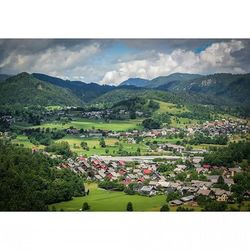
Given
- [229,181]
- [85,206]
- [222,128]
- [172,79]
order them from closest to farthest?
1. [85,206]
2. [229,181]
3. [222,128]
4. [172,79]

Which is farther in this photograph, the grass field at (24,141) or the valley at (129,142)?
the grass field at (24,141)

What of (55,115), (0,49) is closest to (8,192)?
(55,115)

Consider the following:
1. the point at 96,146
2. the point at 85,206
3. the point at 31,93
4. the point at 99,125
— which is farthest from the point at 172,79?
the point at 85,206

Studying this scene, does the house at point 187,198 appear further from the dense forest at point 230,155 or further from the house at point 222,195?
the dense forest at point 230,155

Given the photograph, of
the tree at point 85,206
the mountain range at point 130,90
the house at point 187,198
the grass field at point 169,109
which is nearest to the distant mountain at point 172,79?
the mountain range at point 130,90

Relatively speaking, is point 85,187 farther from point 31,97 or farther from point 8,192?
point 31,97

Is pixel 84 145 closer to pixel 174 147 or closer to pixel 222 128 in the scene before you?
pixel 174 147
